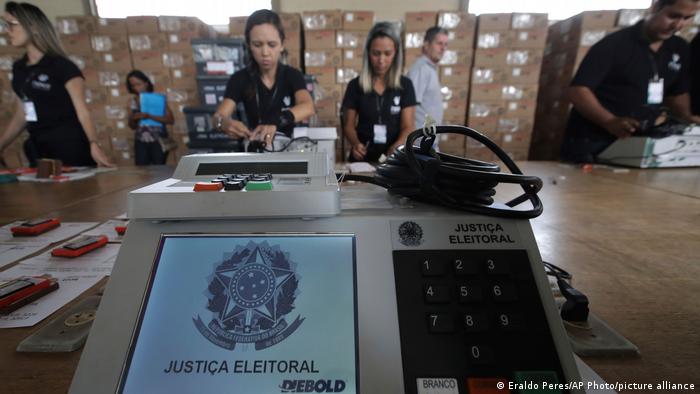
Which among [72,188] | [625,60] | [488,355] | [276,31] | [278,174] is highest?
[276,31]

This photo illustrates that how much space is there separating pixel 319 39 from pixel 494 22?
152cm

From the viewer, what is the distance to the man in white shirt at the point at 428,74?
6.29 feet

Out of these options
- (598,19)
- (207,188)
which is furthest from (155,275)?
(598,19)

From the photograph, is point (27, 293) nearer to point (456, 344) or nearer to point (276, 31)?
point (456, 344)

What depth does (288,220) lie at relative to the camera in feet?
0.95

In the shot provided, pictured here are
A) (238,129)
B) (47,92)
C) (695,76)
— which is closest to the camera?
(238,129)

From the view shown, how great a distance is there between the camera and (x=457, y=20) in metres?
2.55

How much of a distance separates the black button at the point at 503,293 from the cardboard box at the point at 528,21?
307 cm

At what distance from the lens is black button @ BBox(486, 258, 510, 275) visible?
26 centimetres

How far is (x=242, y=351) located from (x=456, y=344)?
173 millimetres

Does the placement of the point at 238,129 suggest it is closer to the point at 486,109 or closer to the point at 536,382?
the point at 536,382

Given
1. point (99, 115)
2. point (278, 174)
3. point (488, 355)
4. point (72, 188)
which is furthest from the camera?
point (99, 115)

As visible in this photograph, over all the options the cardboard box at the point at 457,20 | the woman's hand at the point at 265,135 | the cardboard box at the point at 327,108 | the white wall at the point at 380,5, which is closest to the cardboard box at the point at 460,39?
the cardboard box at the point at 457,20

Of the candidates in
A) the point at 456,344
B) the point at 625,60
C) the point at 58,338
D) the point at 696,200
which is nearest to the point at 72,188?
the point at 58,338
